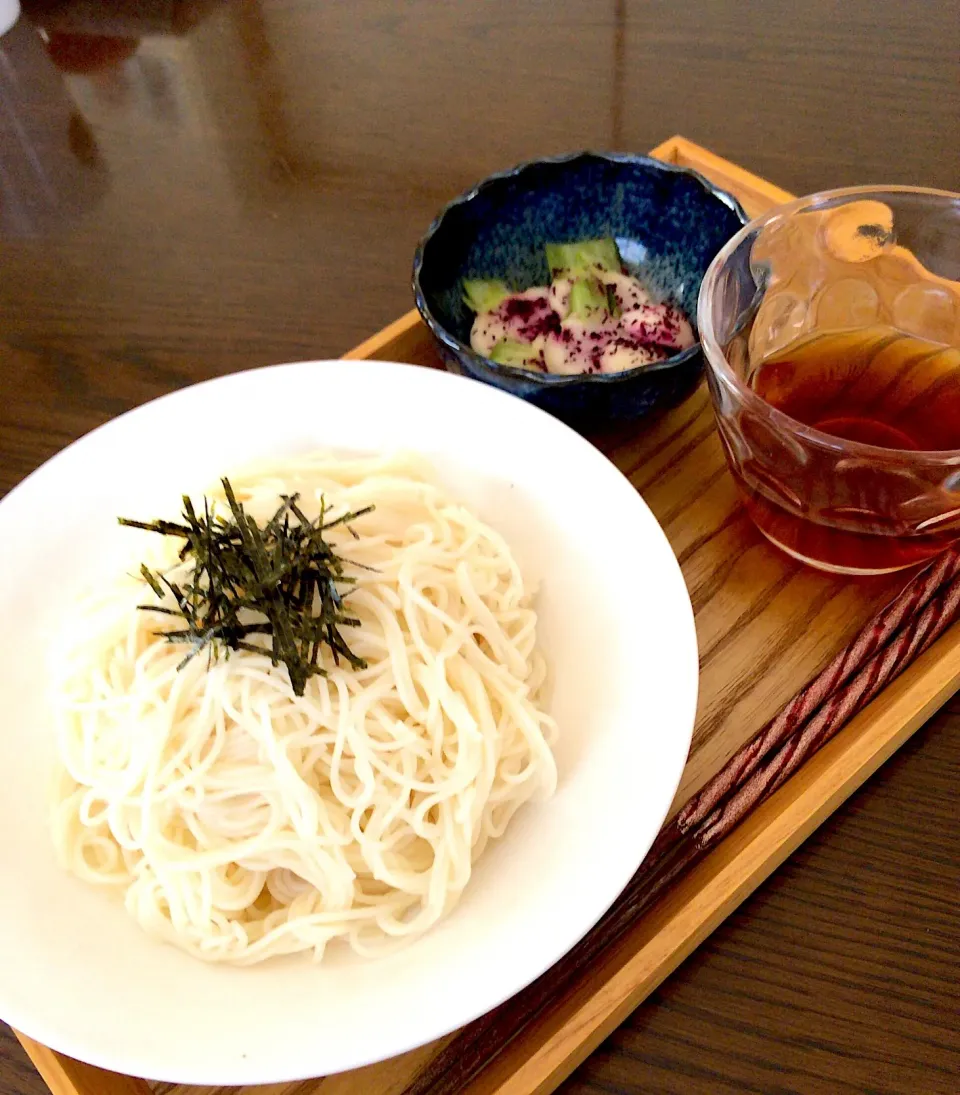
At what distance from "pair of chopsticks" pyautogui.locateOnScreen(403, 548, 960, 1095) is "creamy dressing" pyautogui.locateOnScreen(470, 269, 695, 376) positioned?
1.59ft

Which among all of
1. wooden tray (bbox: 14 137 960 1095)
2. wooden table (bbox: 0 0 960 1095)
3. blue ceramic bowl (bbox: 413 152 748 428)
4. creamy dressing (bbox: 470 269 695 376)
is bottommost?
wooden tray (bbox: 14 137 960 1095)

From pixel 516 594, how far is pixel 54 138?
179 cm

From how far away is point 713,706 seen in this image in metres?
1.07

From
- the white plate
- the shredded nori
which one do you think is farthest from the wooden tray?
the shredded nori

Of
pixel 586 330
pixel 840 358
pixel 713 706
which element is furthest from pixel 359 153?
pixel 713 706

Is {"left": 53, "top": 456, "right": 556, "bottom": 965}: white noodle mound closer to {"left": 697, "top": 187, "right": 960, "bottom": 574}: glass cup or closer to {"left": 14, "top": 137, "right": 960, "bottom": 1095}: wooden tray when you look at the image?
{"left": 14, "top": 137, "right": 960, "bottom": 1095}: wooden tray

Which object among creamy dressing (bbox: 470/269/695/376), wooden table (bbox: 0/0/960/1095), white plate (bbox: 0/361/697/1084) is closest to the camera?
white plate (bbox: 0/361/697/1084)

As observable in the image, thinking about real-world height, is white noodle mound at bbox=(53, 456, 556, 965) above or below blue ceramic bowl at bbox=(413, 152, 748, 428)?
below

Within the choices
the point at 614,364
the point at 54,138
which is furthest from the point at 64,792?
the point at 54,138

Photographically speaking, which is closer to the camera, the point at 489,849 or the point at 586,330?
the point at 489,849

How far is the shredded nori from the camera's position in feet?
3.00

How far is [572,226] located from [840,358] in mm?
530

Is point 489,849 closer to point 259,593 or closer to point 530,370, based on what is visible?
point 259,593

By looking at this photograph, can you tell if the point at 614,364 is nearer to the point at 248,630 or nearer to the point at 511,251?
the point at 511,251
